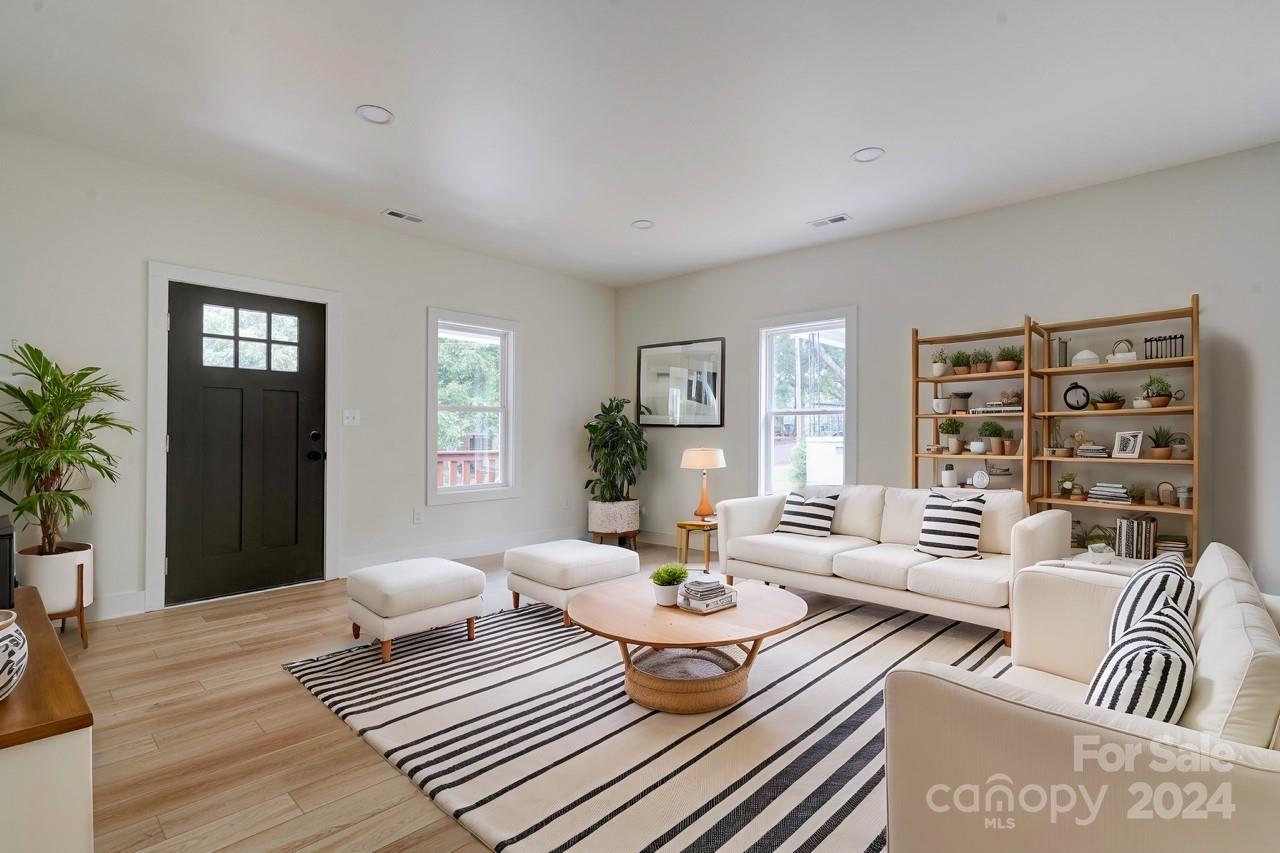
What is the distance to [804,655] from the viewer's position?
3201mm

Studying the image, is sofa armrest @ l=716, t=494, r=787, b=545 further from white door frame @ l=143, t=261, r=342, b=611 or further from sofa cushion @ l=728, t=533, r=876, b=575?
white door frame @ l=143, t=261, r=342, b=611

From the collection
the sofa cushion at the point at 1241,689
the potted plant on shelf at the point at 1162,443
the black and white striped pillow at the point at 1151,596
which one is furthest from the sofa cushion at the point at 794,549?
the sofa cushion at the point at 1241,689

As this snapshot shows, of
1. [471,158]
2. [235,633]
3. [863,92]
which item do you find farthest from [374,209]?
[863,92]

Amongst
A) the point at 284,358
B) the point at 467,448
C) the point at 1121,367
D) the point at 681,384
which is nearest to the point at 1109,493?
the point at 1121,367

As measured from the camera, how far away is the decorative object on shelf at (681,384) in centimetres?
599

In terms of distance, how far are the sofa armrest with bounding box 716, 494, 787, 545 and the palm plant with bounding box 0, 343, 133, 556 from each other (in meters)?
3.62

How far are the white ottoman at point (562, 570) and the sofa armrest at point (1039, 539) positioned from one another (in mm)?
2036

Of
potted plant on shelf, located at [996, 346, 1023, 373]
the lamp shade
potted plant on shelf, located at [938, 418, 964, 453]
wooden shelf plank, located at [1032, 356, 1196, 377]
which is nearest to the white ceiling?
potted plant on shelf, located at [996, 346, 1023, 373]

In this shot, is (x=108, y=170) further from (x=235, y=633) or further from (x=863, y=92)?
(x=863, y=92)

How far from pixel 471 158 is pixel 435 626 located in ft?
8.46

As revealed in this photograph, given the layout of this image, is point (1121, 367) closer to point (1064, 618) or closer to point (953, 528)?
point (953, 528)

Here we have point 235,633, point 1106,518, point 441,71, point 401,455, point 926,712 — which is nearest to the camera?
point 926,712

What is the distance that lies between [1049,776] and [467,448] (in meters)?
5.09

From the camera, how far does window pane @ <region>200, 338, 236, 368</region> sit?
4.14 metres
